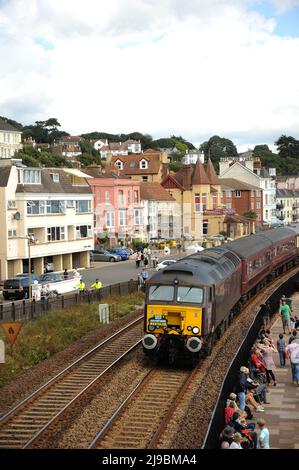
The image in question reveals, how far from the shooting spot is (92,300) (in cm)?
3341

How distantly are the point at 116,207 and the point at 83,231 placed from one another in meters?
14.0

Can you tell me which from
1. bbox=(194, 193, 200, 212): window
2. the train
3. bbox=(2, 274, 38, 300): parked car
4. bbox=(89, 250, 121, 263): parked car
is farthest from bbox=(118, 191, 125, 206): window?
the train

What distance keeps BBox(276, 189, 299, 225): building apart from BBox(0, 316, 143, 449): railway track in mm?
95954

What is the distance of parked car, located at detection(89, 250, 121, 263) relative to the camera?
59.6 m

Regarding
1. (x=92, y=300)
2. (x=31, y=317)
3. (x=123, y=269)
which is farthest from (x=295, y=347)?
(x=123, y=269)

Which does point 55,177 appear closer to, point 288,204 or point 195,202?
point 195,202

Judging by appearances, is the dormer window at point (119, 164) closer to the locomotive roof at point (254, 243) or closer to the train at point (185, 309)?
the locomotive roof at point (254, 243)

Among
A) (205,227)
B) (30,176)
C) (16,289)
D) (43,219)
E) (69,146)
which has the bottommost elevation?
(16,289)

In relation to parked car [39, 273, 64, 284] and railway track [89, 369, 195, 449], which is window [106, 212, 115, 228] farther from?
railway track [89, 369, 195, 449]

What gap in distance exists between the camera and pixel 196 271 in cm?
2031

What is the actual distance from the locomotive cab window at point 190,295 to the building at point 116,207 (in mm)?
44798

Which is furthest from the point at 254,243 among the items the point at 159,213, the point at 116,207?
the point at 159,213
